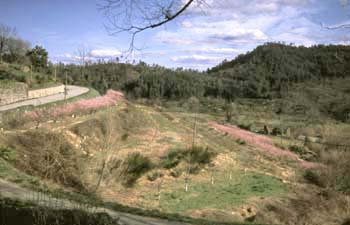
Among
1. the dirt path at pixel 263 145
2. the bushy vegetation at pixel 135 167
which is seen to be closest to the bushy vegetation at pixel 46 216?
the bushy vegetation at pixel 135 167

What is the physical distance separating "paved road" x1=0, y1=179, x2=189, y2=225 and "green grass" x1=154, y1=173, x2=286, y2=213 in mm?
9191

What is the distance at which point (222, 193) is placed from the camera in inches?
768

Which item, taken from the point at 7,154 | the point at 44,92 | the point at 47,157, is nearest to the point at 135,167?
the point at 47,157

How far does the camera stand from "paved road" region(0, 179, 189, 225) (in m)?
5.57

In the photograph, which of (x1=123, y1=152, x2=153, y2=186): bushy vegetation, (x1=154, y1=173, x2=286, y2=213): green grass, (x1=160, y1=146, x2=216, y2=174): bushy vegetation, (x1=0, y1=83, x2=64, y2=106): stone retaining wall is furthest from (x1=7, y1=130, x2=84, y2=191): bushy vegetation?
(x1=160, y1=146, x2=216, y2=174): bushy vegetation

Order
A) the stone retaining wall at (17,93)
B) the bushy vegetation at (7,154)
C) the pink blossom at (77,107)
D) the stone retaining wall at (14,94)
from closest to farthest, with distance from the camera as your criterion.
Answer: the bushy vegetation at (7,154), the pink blossom at (77,107), the stone retaining wall at (14,94), the stone retaining wall at (17,93)

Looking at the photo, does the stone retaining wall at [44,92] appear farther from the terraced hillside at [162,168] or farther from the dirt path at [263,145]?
the dirt path at [263,145]

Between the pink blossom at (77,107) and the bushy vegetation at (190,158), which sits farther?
the bushy vegetation at (190,158)

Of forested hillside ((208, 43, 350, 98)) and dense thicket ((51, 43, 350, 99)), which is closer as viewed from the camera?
dense thicket ((51, 43, 350, 99))

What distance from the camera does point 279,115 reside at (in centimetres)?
5966

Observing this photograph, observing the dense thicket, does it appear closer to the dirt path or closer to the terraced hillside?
the dirt path

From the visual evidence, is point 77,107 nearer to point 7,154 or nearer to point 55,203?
point 7,154

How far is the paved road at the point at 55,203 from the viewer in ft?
18.3

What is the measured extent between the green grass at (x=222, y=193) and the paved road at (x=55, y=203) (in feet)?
30.2
